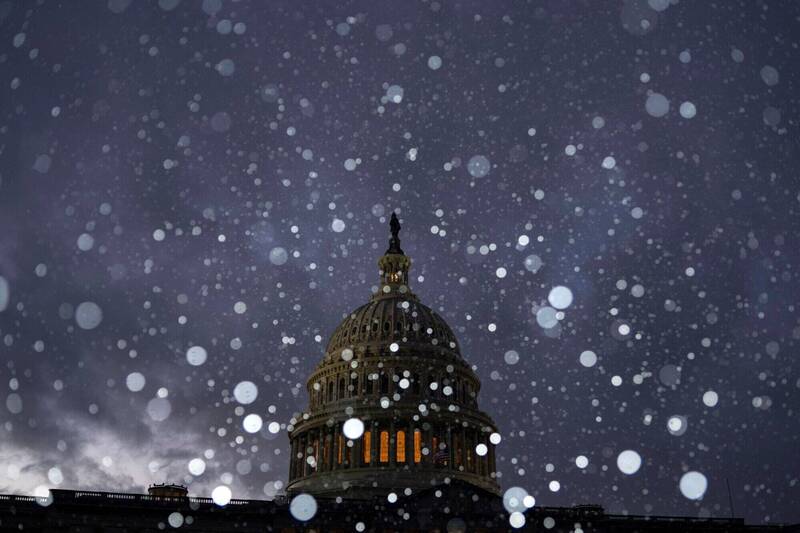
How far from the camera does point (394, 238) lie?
105438mm

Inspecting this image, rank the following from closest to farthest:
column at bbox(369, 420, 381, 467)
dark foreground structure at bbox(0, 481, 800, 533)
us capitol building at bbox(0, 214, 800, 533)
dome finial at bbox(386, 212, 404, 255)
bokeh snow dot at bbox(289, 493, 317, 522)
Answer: dark foreground structure at bbox(0, 481, 800, 533)
us capitol building at bbox(0, 214, 800, 533)
bokeh snow dot at bbox(289, 493, 317, 522)
column at bbox(369, 420, 381, 467)
dome finial at bbox(386, 212, 404, 255)

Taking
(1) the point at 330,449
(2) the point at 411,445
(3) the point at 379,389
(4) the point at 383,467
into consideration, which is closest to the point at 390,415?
(2) the point at 411,445

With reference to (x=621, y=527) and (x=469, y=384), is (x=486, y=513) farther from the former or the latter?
(x=469, y=384)

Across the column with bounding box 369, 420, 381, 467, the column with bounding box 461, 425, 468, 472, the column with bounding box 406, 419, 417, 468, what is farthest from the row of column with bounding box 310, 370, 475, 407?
the column with bounding box 406, 419, 417, 468

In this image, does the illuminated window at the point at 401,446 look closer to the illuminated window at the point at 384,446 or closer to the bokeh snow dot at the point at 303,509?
the illuminated window at the point at 384,446

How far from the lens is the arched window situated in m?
79.3

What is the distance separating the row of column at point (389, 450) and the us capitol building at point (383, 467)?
0.44 feet

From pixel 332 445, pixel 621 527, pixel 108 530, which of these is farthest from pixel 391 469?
pixel 108 530

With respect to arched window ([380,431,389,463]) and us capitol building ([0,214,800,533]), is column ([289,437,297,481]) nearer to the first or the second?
us capitol building ([0,214,800,533])

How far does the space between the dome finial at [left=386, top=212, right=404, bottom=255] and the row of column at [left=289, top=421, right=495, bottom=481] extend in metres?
29.8

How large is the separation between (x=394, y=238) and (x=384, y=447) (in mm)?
34947

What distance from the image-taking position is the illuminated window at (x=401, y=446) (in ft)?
258

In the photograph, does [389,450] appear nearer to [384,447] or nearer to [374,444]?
[384,447]

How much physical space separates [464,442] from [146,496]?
1510 inches
